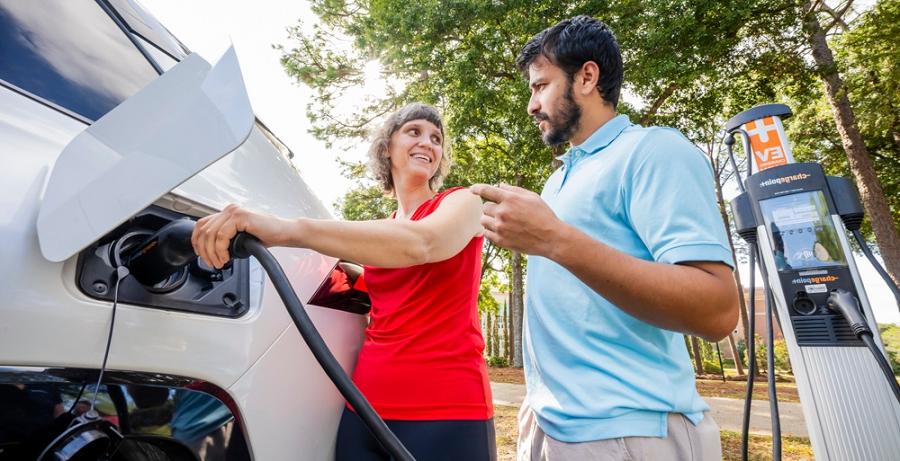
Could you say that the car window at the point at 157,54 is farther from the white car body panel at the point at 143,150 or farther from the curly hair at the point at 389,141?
the curly hair at the point at 389,141

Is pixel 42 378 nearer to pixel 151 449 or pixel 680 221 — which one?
pixel 151 449

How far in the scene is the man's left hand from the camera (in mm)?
993

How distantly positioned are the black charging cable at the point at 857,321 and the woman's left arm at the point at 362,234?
197 centimetres

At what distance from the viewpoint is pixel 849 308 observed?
234cm

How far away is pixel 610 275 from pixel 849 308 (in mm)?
2145

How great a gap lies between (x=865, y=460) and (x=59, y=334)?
11.0 ft

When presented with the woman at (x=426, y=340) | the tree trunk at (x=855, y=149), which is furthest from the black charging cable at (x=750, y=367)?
the tree trunk at (x=855, y=149)

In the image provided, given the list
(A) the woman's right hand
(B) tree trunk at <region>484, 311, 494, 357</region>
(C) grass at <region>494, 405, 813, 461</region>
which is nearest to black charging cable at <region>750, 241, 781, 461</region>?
(A) the woman's right hand

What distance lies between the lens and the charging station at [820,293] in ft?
7.87

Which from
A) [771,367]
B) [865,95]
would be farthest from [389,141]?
[865,95]

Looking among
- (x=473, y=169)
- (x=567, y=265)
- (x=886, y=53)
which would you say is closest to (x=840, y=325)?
(x=567, y=265)

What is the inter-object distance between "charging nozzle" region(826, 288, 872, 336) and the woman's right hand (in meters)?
2.63

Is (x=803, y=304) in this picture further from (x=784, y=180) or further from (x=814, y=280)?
(x=784, y=180)

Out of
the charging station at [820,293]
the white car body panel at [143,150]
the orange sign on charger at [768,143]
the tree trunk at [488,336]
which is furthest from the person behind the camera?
the tree trunk at [488,336]
